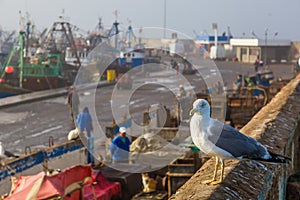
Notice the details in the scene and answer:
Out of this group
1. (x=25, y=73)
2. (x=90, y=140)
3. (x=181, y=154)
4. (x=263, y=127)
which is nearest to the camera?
(x=263, y=127)

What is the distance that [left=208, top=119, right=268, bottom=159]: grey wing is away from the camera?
11.2ft

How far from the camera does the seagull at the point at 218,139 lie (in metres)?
3.39

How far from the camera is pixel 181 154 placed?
31.8ft

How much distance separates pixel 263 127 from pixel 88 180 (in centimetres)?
316

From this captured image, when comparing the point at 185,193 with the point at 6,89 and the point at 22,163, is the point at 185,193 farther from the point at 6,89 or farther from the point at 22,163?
the point at 6,89

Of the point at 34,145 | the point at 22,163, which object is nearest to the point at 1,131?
the point at 34,145

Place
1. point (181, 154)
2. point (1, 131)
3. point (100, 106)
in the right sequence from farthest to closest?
point (100, 106)
point (1, 131)
point (181, 154)

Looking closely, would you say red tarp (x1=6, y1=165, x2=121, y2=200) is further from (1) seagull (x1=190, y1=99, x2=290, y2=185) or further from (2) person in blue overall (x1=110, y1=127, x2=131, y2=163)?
(1) seagull (x1=190, y1=99, x2=290, y2=185)

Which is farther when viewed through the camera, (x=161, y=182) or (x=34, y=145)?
(x=34, y=145)

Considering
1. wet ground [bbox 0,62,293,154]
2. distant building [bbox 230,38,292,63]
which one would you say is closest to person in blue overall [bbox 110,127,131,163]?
wet ground [bbox 0,62,293,154]

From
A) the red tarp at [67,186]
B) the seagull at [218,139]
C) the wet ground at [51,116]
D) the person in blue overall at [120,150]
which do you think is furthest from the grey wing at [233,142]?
the wet ground at [51,116]

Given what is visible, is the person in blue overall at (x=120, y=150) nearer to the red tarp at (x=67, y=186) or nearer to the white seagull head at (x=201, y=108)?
the red tarp at (x=67, y=186)

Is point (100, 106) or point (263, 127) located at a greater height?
point (263, 127)

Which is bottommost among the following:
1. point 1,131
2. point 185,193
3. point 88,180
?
point 1,131
